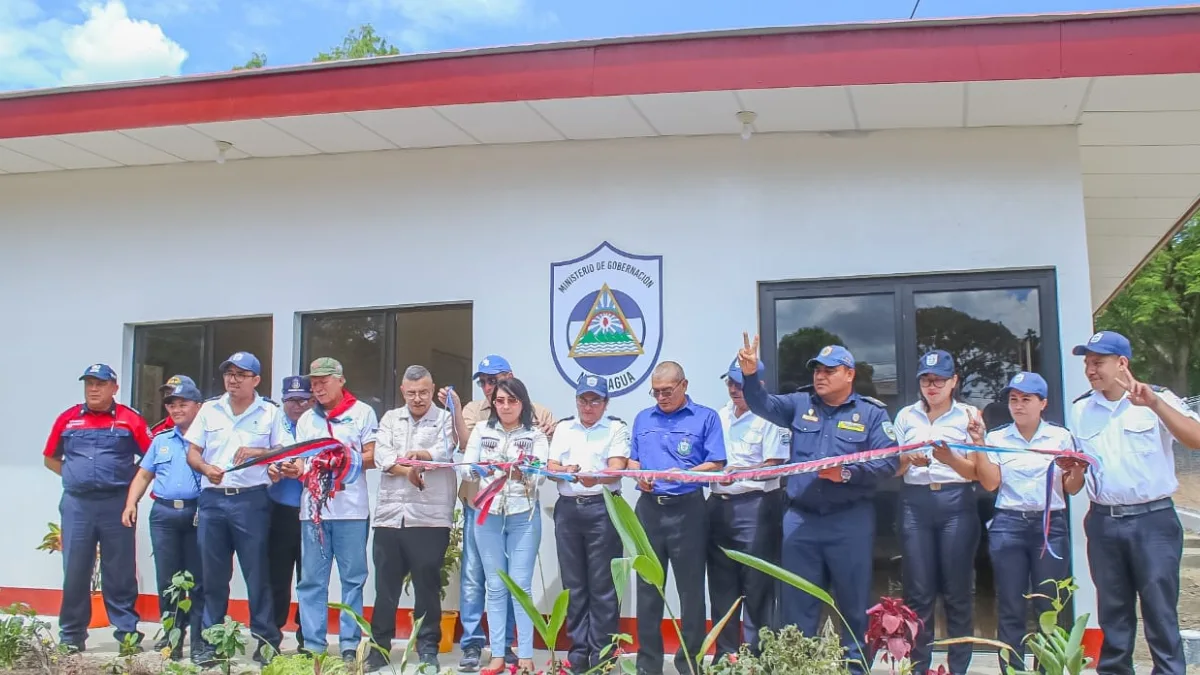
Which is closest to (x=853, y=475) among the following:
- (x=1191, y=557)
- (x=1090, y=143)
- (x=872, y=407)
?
(x=872, y=407)

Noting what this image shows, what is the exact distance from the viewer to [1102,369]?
14.7 ft

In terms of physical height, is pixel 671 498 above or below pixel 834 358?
below

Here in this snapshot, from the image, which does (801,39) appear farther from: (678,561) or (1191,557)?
(1191,557)

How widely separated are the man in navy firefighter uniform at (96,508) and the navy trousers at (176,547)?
1.04 feet

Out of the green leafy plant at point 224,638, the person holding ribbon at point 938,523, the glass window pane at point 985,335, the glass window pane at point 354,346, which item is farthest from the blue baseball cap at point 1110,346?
the glass window pane at point 354,346

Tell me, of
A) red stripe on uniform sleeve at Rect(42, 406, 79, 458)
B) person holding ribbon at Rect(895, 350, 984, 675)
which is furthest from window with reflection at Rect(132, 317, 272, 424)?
person holding ribbon at Rect(895, 350, 984, 675)

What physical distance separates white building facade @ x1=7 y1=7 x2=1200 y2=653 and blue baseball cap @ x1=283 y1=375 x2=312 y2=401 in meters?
0.90

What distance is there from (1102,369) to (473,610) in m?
3.54

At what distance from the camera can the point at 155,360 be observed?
741 cm

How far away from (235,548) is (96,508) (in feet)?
3.49

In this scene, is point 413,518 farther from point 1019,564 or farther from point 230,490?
point 1019,564

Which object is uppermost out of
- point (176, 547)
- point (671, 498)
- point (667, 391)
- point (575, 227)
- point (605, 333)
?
point (575, 227)

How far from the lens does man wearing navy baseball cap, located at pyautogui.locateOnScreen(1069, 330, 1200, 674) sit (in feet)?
14.3

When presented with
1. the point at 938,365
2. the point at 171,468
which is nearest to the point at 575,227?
the point at 938,365
